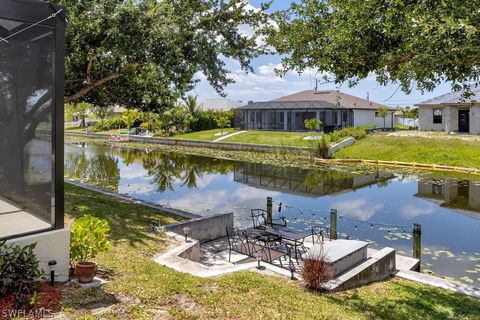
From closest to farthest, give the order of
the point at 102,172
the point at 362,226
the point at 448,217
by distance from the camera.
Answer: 1. the point at 362,226
2. the point at 448,217
3. the point at 102,172

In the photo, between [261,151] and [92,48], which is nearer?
[92,48]

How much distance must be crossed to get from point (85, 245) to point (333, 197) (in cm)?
1382

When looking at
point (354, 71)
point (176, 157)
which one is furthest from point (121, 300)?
point (176, 157)

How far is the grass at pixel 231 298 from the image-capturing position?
17.1ft

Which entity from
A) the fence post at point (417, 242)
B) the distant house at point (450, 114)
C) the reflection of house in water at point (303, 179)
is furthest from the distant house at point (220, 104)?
the fence post at point (417, 242)

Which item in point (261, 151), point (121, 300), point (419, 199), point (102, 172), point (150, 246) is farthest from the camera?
point (261, 151)

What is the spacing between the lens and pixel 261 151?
121ft

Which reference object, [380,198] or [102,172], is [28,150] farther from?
[102,172]

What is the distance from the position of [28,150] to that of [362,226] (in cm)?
986

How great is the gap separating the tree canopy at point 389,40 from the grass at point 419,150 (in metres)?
22.0

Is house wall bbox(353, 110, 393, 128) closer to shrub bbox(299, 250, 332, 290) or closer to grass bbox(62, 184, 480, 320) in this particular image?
grass bbox(62, 184, 480, 320)

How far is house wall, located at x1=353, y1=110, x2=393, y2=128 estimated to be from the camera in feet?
154

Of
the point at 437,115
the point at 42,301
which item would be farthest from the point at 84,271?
the point at 437,115

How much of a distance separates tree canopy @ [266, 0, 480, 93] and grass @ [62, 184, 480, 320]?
3.79 m
